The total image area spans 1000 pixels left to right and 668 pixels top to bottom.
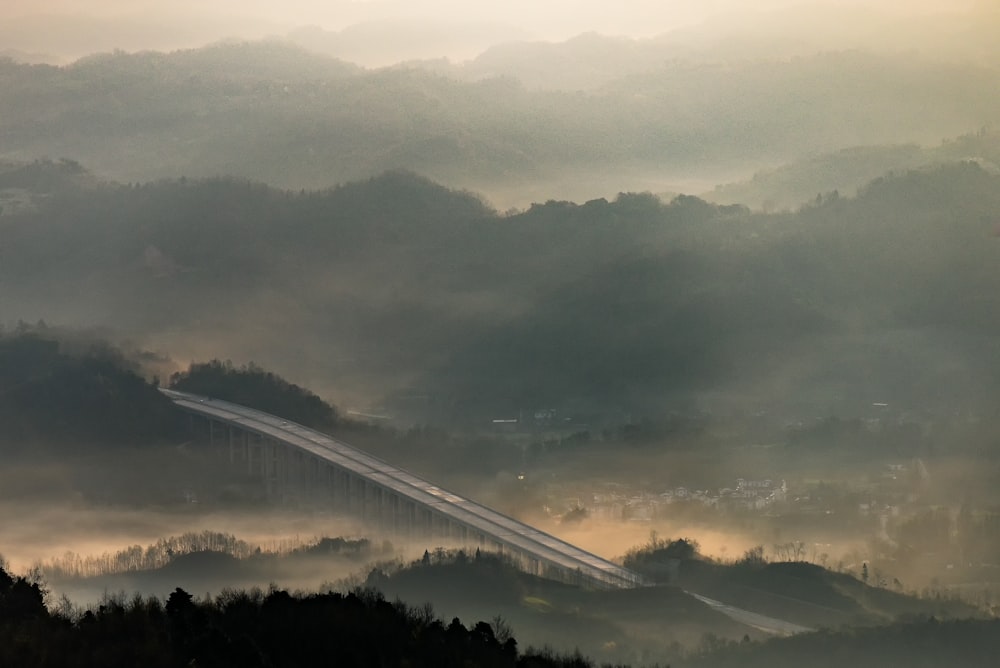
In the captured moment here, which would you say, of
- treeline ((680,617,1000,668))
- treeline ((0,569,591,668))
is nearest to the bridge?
treeline ((680,617,1000,668))

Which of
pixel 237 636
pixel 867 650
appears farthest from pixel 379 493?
pixel 237 636

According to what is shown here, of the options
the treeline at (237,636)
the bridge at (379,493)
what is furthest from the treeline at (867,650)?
the treeline at (237,636)

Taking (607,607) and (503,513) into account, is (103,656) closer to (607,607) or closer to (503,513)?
(607,607)

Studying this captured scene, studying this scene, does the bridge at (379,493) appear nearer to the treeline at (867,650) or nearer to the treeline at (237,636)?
the treeline at (867,650)

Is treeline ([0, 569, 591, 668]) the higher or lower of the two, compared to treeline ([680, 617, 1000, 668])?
higher

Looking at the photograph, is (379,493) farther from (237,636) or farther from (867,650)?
(237,636)

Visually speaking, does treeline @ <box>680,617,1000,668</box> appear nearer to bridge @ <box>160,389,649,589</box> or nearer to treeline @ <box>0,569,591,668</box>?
bridge @ <box>160,389,649,589</box>

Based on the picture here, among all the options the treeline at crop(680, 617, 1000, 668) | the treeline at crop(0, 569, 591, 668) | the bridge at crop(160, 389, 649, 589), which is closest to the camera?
the treeline at crop(0, 569, 591, 668)
